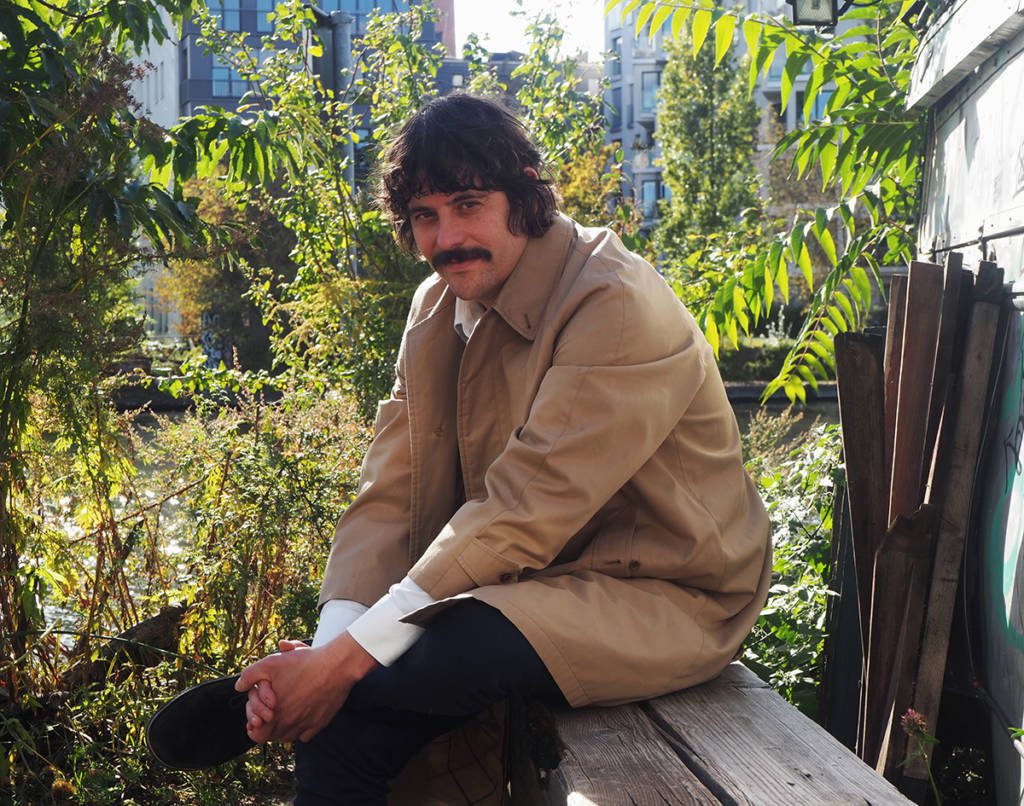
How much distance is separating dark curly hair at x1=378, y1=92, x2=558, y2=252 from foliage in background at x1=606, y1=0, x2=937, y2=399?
5.91 ft

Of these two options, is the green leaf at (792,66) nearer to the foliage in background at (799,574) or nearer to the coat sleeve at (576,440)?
the foliage in background at (799,574)

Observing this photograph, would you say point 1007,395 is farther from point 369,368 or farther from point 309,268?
point 309,268

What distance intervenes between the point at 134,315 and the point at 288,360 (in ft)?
12.1

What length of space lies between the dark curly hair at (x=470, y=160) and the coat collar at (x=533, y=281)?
1.6 inches

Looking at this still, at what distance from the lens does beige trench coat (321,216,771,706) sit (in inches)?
Answer: 103

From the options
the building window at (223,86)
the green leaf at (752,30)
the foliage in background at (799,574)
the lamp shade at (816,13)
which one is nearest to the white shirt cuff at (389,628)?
the foliage in background at (799,574)

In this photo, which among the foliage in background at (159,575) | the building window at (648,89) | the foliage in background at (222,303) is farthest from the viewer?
the building window at (648,89)

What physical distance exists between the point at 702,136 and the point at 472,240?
44.2 meters

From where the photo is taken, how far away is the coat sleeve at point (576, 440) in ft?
8.61

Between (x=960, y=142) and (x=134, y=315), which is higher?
(x=960, y=142)

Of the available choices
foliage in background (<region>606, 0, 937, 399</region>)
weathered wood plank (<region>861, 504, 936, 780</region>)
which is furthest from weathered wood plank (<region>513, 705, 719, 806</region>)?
foliage in background (<region>606, 0, 937, 399</region>)

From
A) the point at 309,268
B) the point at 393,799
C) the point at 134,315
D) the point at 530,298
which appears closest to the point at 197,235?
the point at 134,315

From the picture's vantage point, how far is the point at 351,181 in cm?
806

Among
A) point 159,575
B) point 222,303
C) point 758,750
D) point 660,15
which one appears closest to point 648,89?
point 222,303
